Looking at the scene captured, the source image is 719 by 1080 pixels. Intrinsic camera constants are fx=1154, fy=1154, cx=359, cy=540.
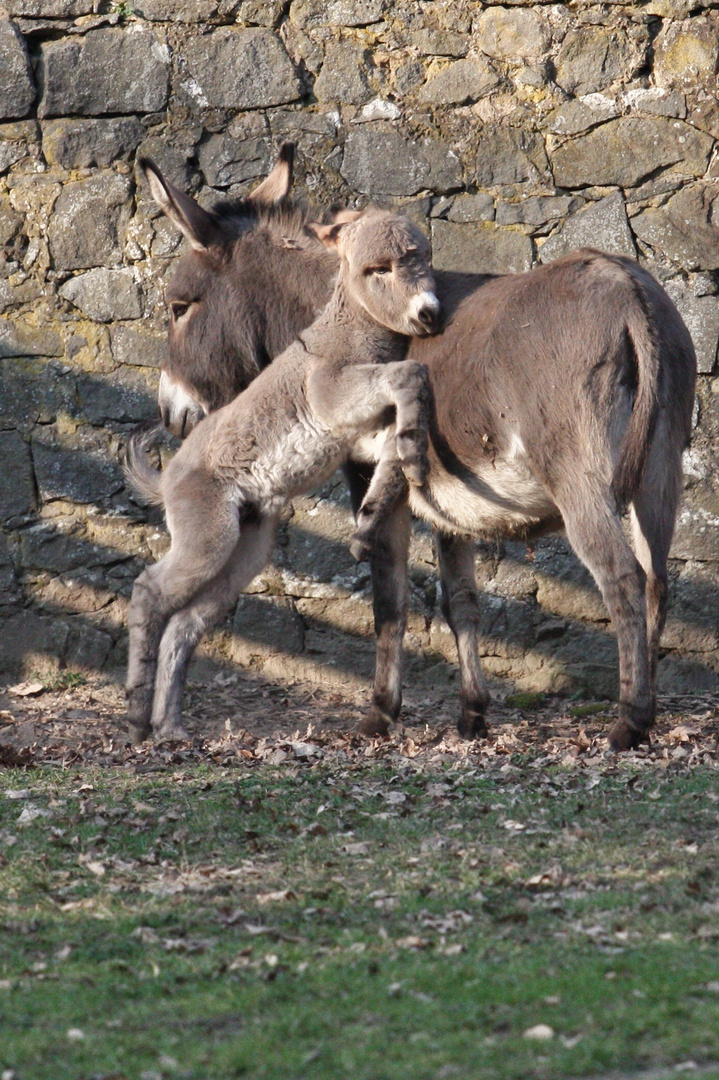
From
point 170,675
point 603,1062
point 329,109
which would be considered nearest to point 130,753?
point 170,675

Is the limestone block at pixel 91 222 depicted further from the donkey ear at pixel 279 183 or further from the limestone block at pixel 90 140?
the donkey ear at pixel 279 183

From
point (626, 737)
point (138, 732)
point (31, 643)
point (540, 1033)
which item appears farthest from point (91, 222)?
point (540, 1033)

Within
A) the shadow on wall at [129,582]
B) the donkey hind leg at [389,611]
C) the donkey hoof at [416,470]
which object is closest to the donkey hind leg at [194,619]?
the donkey hind leg at [389,611]

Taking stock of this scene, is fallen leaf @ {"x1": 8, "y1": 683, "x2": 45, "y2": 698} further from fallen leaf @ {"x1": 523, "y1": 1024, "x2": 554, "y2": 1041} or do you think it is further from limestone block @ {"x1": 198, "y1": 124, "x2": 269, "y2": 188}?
fallen leaf @ {"x1": 523, "y1": 1024, "x2": 554, "y2": 1041}

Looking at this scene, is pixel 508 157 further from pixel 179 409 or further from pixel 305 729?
pixel 305 729

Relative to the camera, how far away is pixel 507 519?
5.03 m

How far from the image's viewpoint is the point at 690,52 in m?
6.30

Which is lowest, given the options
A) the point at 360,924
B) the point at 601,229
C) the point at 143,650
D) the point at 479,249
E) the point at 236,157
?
the point at 143,650

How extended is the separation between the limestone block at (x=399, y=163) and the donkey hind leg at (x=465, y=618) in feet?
7.04

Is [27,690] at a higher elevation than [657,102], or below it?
below

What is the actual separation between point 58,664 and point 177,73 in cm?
345

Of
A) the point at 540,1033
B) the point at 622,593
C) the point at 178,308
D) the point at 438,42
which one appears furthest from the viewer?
the point at 438,42

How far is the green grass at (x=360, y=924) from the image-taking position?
2.16 m

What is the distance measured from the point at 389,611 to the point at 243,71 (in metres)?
3.27
